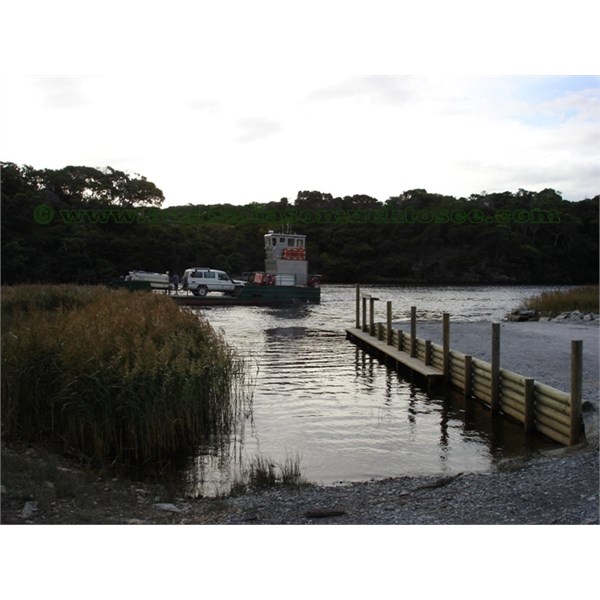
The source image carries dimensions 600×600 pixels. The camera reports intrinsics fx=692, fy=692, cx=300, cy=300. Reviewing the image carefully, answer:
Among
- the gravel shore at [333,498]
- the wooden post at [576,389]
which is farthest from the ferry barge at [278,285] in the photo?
the gravel shore at [333,498]

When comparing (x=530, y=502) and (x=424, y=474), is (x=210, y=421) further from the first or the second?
(x=530, y=502)

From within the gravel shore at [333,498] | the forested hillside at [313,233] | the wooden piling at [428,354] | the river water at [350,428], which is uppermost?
the forested hillside at [313,233]

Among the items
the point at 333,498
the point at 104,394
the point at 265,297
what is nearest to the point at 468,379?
the point at 333,498

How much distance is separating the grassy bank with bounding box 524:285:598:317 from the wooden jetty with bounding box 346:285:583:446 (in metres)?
13.0

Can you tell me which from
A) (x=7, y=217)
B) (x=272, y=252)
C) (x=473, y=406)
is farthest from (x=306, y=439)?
(x=7, y=217)

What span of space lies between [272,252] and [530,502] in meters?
36.6

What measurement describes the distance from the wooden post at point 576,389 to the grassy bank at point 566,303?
779 inches

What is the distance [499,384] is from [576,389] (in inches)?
114

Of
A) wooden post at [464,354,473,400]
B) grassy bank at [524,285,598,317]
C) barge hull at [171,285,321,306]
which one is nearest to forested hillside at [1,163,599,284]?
grassy bank at [524,285,598,317]

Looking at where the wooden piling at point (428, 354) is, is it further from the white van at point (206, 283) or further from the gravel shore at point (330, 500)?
the white van at point (206, 283)

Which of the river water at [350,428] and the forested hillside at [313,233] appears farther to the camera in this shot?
the forested hillside at [313,233]

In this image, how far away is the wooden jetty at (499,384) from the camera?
8.41 meters

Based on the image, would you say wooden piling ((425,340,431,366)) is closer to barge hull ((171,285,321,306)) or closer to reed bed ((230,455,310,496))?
reed bed ((230,455,310,496))

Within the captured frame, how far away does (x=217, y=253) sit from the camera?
56344 millimetres
